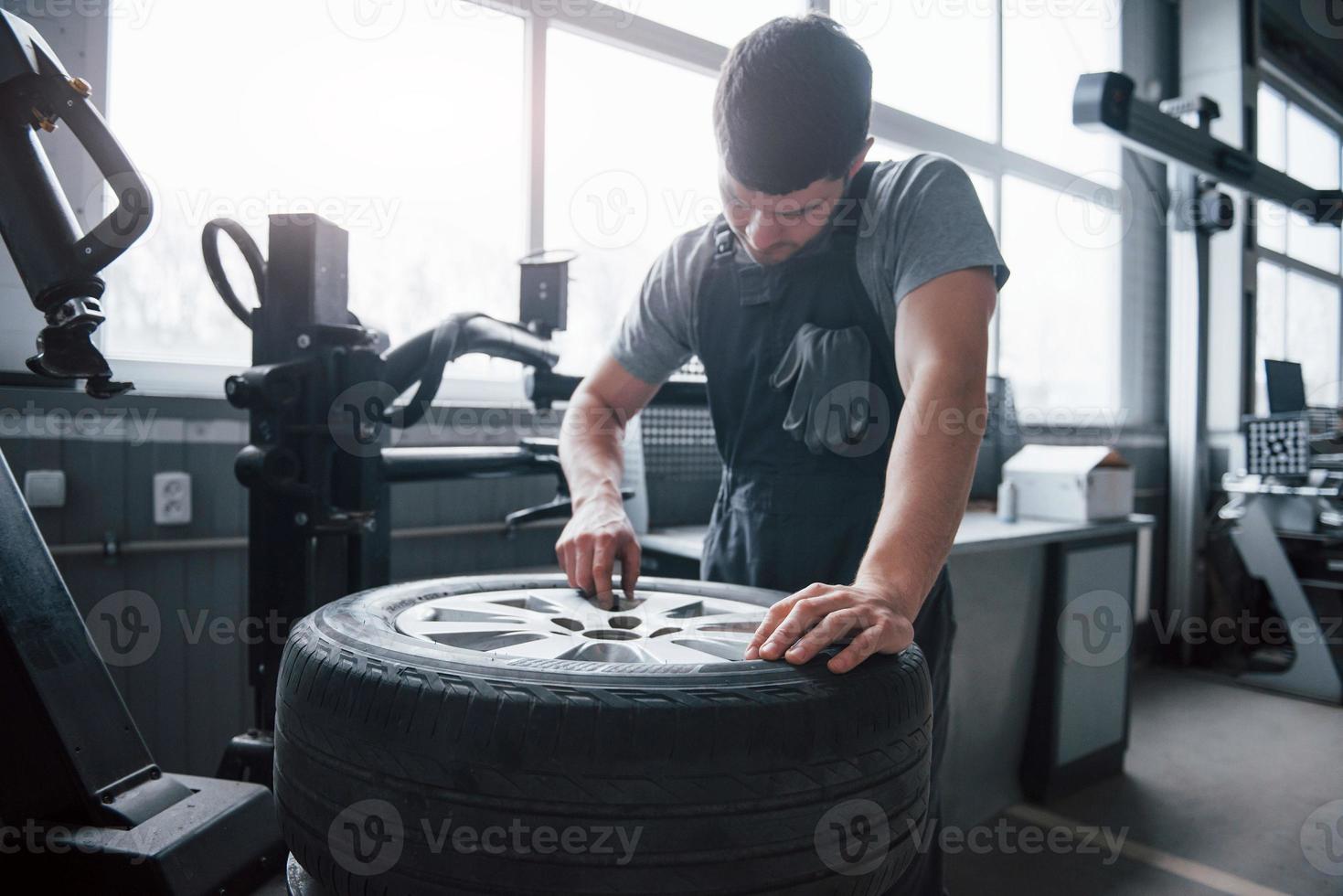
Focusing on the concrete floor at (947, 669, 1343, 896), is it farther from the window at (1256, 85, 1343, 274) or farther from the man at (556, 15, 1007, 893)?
the window at (1256, 85, 1343, 274)

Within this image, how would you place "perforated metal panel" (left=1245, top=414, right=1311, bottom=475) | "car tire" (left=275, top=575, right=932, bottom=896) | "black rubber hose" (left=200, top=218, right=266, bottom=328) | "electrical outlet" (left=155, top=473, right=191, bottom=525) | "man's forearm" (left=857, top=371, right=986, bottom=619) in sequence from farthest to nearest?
"perforated metal panel" (left=1245, top=414, right=1311, bottom=475), "electrical outlet" (left=155, top=473, right=191, bottom=525), "black rubber hose" (left=200, top=218, right=266, bottom=328), "man's forearm" (left=857, top=371, right=986, bottom=619), "car tire" (left=275, top=575, right=932, bottom=896)

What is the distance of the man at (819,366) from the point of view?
3.07 ft

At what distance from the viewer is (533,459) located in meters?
1.70

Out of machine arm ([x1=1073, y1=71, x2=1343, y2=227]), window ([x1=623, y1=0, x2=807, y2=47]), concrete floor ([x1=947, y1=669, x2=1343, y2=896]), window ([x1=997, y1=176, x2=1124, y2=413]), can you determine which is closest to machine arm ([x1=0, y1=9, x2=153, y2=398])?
window ([x1=623, y1=0, x2=807, y2=47])

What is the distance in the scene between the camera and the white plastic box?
110 inches

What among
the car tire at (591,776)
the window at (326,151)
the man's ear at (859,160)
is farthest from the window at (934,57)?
the car tire at (591,776)

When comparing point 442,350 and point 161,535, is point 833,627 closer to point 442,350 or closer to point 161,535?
point 442,350

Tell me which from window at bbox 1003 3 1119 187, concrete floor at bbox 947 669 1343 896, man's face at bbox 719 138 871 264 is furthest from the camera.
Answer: window at bbox 1003 3 1119 187

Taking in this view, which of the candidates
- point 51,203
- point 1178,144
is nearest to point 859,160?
point 51,203

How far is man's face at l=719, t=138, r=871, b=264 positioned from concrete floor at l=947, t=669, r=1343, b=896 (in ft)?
5.57

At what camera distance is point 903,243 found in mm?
1104

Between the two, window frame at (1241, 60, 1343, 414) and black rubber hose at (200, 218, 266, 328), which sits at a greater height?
window frame at (1241, 60, 1343, 414)

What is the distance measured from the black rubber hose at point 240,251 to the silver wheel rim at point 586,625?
60 centimetres

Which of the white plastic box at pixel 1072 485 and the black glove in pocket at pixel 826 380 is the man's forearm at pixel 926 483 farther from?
the white plastic box at pixel 1072 485
